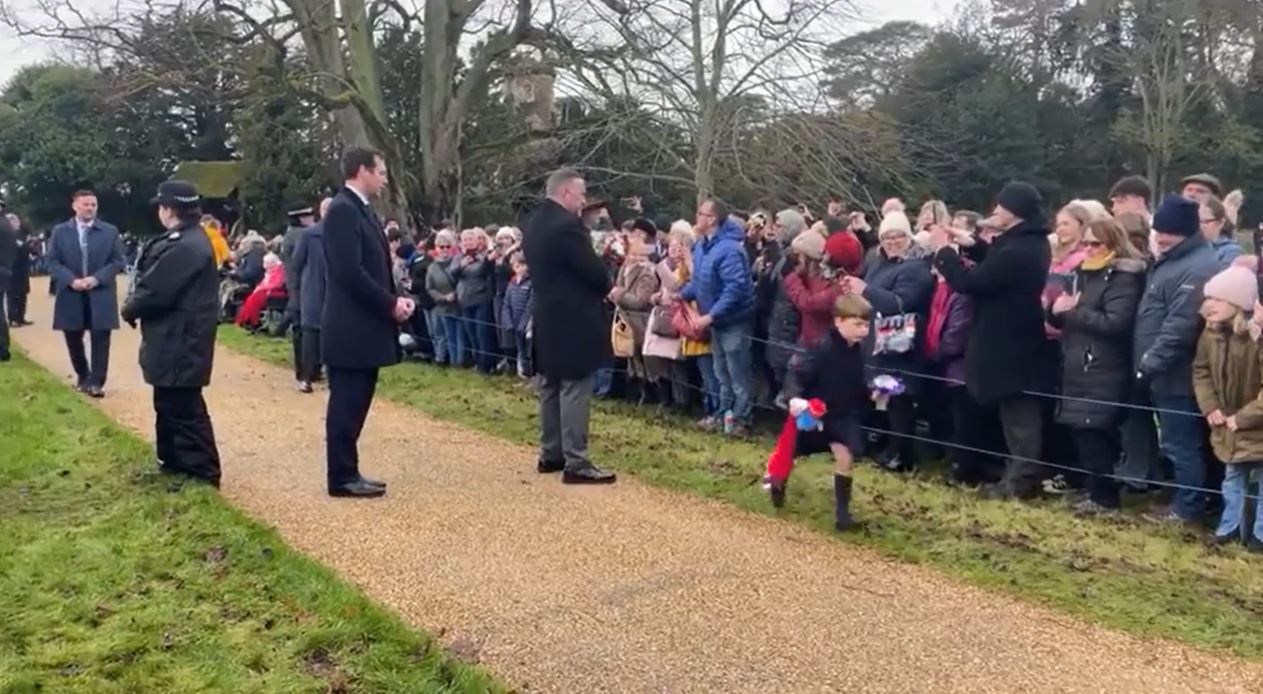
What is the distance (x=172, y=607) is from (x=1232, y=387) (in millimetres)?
5501

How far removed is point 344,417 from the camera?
7480mm

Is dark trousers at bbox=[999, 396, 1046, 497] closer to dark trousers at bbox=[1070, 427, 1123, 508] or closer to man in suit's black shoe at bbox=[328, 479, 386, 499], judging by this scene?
dark trousers at bbox=[1070, 427, 1123, 508]

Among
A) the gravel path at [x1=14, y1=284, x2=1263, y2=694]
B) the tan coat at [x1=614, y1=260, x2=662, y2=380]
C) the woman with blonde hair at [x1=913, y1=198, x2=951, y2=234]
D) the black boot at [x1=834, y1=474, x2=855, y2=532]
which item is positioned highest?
the woman with blonde hair at [x1=913, y1=198, x2=951, y2=234]

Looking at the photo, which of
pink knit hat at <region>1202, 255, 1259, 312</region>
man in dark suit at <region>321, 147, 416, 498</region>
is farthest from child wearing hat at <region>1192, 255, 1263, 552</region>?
man in dark suit at <region>321, 147, 416, 498</region>

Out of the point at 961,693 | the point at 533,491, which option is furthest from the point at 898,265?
the point at 961,693

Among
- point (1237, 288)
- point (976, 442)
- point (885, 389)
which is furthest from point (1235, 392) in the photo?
point (885, 389)

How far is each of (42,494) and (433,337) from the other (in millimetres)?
7004

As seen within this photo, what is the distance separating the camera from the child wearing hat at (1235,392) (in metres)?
6.69

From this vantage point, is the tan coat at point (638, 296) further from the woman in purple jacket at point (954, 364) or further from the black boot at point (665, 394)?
the woman in purple jacket at point (954, 364)

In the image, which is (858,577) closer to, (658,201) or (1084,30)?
(658,201)

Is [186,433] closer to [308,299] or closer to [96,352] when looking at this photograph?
[308,299]

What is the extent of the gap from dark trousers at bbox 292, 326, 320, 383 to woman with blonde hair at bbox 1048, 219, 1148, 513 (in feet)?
22.5

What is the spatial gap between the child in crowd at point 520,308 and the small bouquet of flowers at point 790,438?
5.47 meters

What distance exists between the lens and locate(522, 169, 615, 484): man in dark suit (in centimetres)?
782
